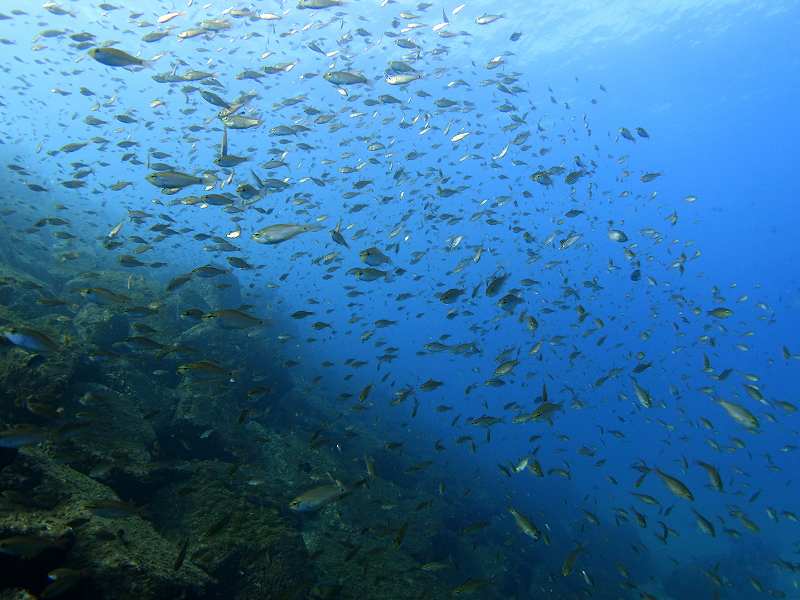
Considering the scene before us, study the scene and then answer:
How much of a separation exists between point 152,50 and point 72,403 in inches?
2280

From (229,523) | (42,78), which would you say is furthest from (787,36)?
(42,78)

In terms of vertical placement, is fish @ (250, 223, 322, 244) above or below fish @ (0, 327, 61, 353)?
above

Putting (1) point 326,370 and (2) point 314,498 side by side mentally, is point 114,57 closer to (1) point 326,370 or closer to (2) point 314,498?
(2) point 314,498

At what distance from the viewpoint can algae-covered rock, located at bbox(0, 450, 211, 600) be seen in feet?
11.7

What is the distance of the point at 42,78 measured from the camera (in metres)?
88.9

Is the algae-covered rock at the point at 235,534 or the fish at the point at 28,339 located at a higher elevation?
the fish at the point at 28,339

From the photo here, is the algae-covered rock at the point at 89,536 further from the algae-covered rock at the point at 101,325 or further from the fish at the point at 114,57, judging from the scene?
the fish at the point at 114,57

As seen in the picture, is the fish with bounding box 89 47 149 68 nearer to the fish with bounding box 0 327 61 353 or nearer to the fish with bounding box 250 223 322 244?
the fish with bounding box 250 223 322 244

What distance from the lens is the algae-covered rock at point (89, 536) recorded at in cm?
357

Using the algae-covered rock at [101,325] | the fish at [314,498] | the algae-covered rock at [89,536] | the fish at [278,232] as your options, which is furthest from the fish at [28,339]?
the algae-covered rock at [101,325]

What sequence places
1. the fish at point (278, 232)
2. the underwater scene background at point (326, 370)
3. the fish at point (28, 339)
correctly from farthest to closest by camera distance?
the fish at point (278, 232) < the underwater scene background at point (326, 370) < the fish at point (28, 339)

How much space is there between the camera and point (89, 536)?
388 centimetres

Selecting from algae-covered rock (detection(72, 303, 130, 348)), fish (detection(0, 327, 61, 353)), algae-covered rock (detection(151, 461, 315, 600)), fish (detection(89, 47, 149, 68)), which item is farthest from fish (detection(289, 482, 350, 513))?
algae-covered rock (detection(72, 303, 130, 348))

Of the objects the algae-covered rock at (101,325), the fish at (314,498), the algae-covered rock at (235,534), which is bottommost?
the algae-covered rock at (101,325)
